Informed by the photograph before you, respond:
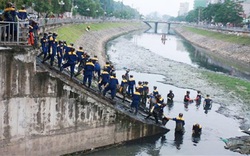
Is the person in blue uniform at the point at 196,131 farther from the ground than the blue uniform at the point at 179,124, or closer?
closer

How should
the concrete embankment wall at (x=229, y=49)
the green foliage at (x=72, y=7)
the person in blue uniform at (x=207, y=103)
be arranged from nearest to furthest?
1. the person in blue uniform at (x=207, y=103)
2. the green foliage at (x=72, y=7)
3. the concrete embankment wall at (x=229, y=49)

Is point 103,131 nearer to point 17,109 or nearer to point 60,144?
point 60,144

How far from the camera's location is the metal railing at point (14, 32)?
14.4m

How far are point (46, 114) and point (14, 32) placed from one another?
3991mm

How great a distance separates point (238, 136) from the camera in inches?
841

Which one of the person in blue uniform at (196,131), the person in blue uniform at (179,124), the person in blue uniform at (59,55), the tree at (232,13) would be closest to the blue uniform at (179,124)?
the person in blue uniform at (179,124)

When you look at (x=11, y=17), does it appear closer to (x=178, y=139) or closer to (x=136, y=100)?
(x=136, y=100)

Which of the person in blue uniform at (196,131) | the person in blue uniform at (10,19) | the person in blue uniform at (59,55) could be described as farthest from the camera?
the person in blue uniform at (196,131)

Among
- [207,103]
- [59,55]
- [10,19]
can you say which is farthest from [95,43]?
[10,19]

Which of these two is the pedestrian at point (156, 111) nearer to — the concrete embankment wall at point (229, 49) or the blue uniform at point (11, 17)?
the blue uniform at point (11, 17)

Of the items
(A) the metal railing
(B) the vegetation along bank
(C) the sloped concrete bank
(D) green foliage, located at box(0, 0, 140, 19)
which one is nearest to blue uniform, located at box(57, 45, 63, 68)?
(A) the metal railing

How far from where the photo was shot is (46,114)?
14984 mm

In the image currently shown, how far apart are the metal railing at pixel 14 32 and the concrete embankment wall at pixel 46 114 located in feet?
2.45

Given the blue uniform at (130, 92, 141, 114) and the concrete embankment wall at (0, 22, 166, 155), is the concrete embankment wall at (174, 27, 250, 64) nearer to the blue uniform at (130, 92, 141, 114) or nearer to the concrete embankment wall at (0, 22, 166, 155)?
the blue uniform at (130, 92, 141, 114)
